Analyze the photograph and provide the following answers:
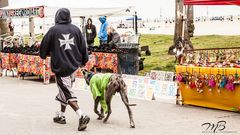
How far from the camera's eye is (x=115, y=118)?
9188mm

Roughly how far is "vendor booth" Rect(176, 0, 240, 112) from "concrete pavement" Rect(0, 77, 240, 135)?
0.64 feet

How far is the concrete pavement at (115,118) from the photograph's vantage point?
8102 mm

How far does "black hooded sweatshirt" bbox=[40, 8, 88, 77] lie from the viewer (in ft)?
26.8

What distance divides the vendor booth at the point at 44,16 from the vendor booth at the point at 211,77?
459cm

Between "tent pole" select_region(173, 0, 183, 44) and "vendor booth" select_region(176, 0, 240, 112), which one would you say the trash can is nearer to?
"vendor booth" select_region(176, 0, 240, 112)

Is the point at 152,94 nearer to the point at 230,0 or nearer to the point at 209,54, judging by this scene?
the point at 209,54

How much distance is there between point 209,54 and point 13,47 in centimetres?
813

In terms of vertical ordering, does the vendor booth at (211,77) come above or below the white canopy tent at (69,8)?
below

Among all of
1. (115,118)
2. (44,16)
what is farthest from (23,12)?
(115,118)

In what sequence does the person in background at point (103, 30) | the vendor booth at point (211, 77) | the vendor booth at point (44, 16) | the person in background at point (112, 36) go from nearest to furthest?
1. the vendor booth at point (211, 77)
2. the vendor booth at point (44, 16)
3. the person in background at point (112, 36)
4. the person in background at point (103, 30)

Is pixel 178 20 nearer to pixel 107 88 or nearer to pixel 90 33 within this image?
pixel 90 33

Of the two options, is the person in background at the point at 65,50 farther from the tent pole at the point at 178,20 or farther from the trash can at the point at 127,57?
the tent pole at the point at 178,20

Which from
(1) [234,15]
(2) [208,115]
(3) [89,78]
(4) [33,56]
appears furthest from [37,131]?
(1) [234,15]

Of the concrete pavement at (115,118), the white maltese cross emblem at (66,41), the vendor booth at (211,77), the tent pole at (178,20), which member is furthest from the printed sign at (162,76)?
the tent pole at (178,20)
